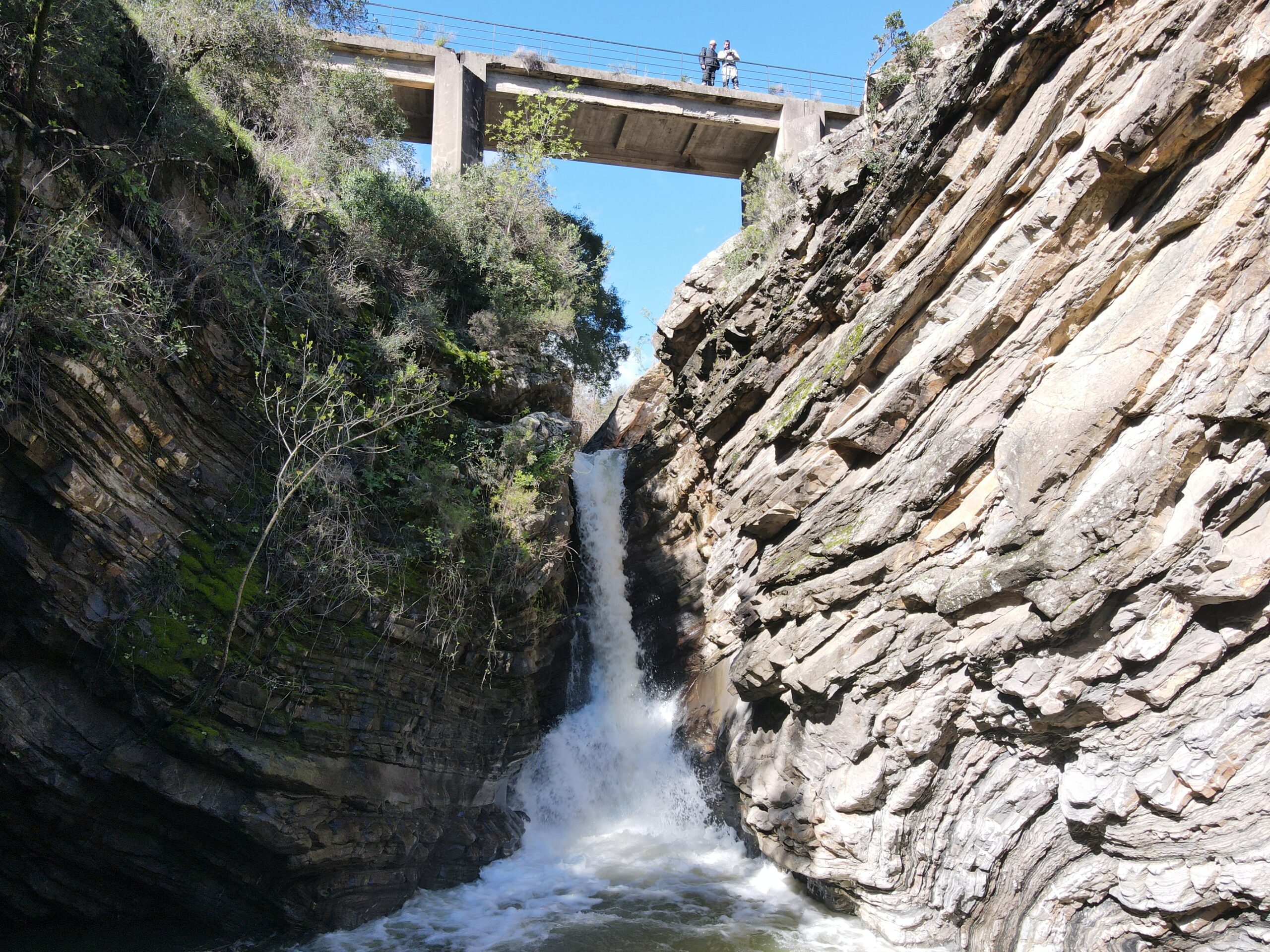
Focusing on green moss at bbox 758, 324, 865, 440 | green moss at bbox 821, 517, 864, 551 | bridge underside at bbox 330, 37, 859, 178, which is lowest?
green moss at bbox 821, 517, 864, 551

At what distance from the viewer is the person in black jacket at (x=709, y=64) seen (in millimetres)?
20859

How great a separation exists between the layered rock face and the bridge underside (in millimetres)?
11648

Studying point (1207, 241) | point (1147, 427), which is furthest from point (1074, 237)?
point (1147, 427)

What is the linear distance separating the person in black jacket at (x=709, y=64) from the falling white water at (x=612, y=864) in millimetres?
12098

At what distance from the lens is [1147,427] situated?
290 inches

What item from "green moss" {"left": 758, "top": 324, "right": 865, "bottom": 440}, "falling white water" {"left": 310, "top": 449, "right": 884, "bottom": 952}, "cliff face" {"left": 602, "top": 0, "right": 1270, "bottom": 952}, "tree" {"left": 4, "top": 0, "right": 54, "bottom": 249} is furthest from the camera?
"green moss" {"left": 758, "top": 324, "right": 865, "bottom": 440}

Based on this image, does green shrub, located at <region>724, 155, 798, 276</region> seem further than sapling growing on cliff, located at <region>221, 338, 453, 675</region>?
Yes

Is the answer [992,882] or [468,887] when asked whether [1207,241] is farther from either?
[468,887]

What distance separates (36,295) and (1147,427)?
11.2m

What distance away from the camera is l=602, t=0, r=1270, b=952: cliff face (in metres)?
6.91

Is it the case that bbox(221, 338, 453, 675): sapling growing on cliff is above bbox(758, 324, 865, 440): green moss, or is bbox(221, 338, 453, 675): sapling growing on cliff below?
below

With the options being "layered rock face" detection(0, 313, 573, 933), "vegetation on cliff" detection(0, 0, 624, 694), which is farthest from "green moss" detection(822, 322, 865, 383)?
"layered rock face" detection(0, 313, 573, 933)

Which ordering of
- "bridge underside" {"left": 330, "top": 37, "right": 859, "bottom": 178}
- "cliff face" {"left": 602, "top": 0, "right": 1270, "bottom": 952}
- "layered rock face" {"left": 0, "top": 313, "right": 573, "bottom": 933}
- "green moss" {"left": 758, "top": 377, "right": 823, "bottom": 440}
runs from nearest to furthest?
"cliff face" {"left": 602, "top": 0, "right": 1270, "bottom": 952}
"layered rock face" {"left": 0, "top": 313, "right": 573, "bottom": 933}
"green moss" {"left": 758, "top": 377, "right": 823, "bottom": 440}
"bridge underside" {"left": 330, "top": 37, "right": 859, "bottom": 178}

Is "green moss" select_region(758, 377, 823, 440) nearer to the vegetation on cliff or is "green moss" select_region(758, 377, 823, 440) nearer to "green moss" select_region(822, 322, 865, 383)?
"green moss" select_region(822, 322, 865, 383)
